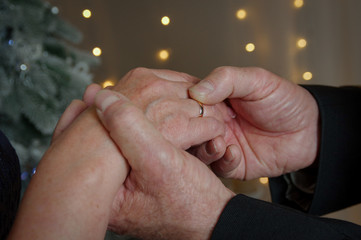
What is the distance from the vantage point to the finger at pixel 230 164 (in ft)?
2.67

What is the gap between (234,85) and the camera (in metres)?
0.74

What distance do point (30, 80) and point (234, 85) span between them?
887 mm

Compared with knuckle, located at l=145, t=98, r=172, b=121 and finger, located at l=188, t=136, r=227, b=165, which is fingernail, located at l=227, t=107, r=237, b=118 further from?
knuckle, located at l=145, t=98, r=172, b=121

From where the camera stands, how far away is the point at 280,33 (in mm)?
2129

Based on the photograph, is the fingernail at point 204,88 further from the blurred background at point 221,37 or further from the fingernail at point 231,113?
the blurred background at point 221,37

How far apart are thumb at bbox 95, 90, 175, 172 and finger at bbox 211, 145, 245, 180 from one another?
1.09 feet

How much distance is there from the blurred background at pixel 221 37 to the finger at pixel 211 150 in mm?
1400

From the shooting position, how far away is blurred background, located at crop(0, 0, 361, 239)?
2000mm

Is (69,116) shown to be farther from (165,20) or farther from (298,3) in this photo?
(298,3)

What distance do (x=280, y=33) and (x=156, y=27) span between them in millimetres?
839

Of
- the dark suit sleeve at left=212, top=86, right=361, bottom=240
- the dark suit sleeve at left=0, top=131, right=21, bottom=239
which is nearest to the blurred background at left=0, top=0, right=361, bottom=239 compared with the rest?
the dark suit sleeve at left=212, top=86, right=361, bottom=240

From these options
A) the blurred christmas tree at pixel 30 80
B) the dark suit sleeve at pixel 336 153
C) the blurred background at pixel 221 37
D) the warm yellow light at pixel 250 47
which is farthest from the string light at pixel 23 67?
the warm yellow light at pixel 250 47

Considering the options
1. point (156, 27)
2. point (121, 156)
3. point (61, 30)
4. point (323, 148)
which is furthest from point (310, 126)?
point (156, 27)

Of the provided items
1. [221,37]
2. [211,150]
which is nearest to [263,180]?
[221,37]
